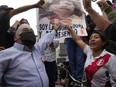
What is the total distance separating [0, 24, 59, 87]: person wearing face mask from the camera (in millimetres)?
3873

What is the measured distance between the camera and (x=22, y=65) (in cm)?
395

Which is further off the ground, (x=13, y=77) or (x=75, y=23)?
(x=75, y=23)

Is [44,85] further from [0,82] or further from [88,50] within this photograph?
[88,50]

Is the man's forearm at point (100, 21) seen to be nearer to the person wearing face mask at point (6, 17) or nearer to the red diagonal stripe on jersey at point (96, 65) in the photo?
the red diagonal stripe on jersey at point (96, 65)

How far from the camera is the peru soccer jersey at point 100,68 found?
4.33m

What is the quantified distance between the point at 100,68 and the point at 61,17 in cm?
117

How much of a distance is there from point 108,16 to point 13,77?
1.49 m

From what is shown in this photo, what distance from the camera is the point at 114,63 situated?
14.1 ft

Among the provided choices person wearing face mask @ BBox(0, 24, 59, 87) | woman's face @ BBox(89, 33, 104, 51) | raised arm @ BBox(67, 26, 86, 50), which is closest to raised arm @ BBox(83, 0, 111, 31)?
person wearing face mask @ BBox(0, 24, 59, 87)

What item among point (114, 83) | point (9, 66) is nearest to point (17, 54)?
point (9, 66)

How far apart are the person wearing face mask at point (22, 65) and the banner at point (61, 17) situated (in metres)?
1.00

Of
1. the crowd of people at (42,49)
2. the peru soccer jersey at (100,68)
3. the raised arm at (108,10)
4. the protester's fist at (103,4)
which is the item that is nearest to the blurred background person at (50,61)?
the crowd of people at (42,49)

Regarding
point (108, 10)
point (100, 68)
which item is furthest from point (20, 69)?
point (108, 10)

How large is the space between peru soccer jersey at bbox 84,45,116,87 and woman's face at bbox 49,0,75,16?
3.12ft
